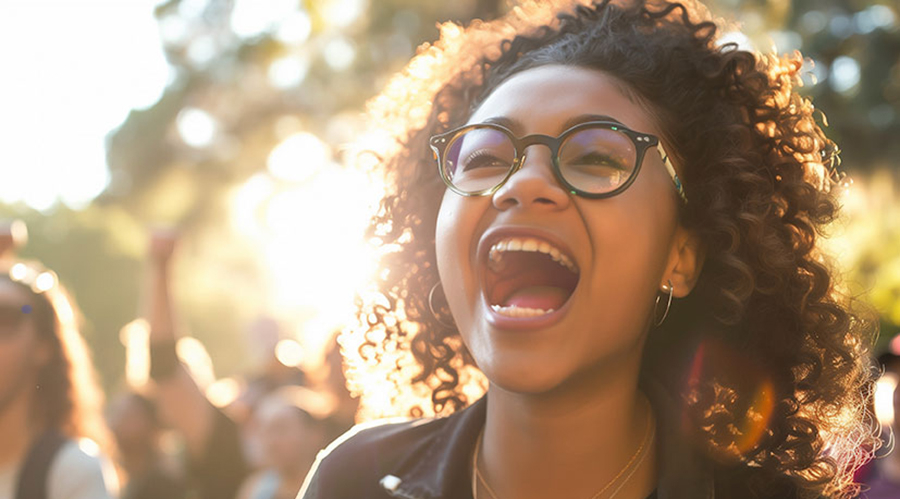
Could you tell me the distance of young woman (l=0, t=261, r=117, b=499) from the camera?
3494mm

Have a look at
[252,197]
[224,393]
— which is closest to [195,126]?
[252,197]

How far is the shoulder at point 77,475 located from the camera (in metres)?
3.43

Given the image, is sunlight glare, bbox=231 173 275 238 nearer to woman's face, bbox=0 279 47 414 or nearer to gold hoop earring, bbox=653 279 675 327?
woman's face, bbox=0 279 47 414

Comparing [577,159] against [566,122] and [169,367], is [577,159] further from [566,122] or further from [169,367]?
[169,367]

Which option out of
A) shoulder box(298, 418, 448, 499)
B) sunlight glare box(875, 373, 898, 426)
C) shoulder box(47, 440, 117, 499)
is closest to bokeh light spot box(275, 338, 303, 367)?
shoulder box(47, 440, 117, 499)

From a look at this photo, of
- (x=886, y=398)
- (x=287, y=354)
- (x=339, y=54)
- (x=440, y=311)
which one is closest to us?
(x=440, y=311)

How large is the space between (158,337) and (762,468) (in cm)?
327

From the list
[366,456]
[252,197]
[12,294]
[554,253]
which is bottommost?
[252,197]

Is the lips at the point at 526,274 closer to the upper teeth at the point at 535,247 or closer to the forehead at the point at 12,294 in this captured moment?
the upper teeth at the point at 535,247

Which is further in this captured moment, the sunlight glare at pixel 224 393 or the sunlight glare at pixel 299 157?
the sunlight glare at pixel 299 157

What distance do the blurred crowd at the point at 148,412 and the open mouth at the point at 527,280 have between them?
201cm

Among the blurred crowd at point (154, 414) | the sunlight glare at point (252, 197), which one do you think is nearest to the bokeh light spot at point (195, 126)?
the sunlight glare at point (252, 197)

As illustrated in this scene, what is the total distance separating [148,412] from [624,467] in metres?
4.35

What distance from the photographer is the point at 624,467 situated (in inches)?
84.0
